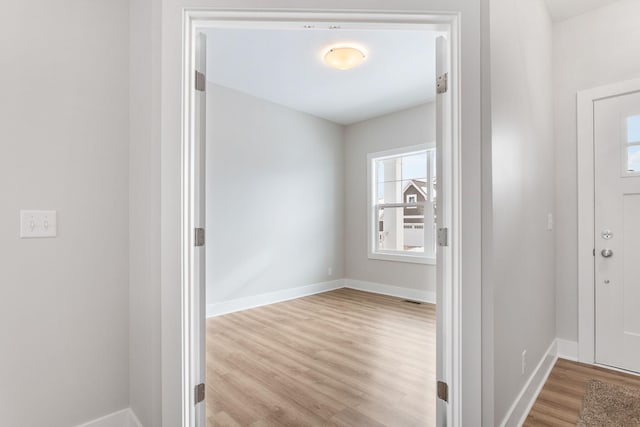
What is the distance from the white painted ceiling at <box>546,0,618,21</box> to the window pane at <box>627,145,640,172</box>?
1.18m

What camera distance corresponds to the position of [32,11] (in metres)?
1.46

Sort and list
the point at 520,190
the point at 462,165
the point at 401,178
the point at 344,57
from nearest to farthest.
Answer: the point at 462,165, the point at 520,190, the point at 344,57, the point at 401,178

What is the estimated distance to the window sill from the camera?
4.60 m

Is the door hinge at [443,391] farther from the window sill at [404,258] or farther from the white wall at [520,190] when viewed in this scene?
the window sill at [404,258]

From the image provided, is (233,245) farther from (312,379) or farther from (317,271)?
(312,379)

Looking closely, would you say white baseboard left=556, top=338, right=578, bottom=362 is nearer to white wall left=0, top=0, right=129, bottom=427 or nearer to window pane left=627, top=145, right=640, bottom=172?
window pane left=627, top=145, right=640, bottom=172

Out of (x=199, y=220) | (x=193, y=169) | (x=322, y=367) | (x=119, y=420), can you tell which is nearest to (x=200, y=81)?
(x=193, y=169)

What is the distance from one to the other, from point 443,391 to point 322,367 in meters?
1.27

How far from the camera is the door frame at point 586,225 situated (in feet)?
8.38

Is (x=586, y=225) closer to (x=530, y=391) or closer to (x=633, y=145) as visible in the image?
(x=633, y=145)

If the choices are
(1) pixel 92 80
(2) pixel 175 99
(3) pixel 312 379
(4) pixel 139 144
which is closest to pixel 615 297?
(3) pixel 312 379

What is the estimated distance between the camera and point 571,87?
268cm

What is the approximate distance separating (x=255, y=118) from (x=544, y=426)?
14.2 ft

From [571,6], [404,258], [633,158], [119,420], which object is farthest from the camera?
[404,258]
